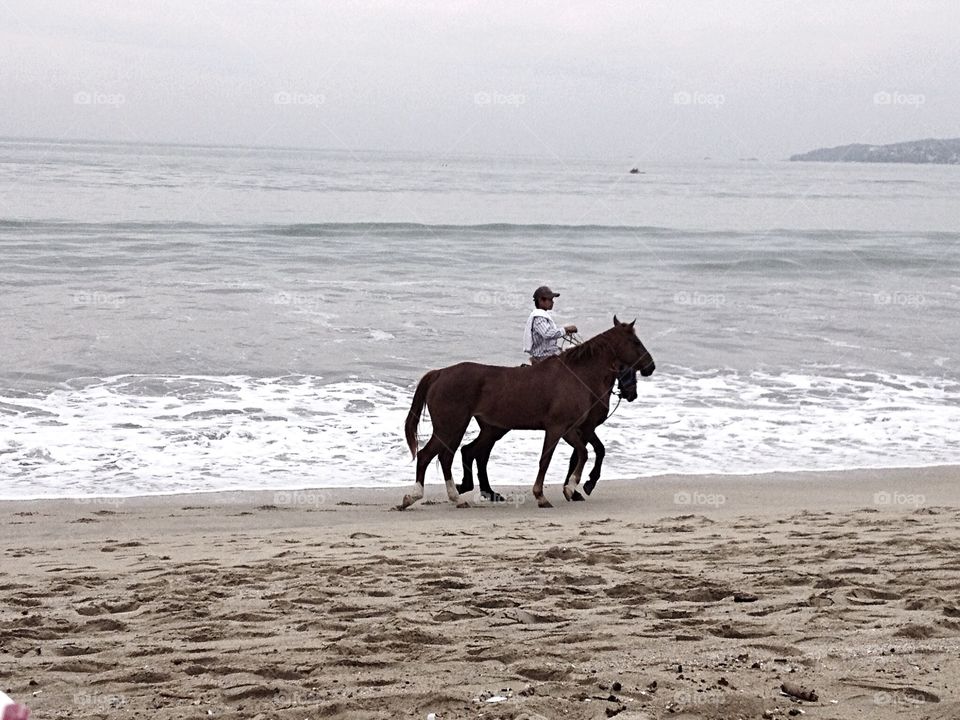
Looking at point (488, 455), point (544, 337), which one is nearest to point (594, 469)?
point (488, 455)

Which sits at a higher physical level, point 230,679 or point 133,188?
point 133,188

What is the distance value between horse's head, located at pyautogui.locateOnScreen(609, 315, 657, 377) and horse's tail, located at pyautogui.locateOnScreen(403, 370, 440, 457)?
1486 millimetres

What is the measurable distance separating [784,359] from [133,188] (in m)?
39.3

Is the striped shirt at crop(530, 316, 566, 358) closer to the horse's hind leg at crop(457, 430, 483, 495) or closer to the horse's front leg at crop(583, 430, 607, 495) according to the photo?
the horse's front leg at crop(583, 430, 607, 495)

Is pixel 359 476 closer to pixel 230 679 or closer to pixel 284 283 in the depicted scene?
pixel 230 679

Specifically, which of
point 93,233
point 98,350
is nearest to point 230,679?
point 98,350

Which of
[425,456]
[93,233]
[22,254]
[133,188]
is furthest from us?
[133,188]

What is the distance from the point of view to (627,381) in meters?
9.55

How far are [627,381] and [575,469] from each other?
89 cm

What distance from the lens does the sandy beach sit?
397 centimetres

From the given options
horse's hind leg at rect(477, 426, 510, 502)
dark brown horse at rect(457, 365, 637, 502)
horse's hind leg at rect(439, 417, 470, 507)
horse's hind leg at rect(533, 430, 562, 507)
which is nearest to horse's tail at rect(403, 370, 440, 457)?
horse's hind leg at rect(439, 417, 470, 507)

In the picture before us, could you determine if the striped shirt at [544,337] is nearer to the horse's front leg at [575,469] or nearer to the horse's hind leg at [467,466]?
the horse's front leg at [575,469]

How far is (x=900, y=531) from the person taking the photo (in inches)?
283

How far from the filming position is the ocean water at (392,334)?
10.7 metres
